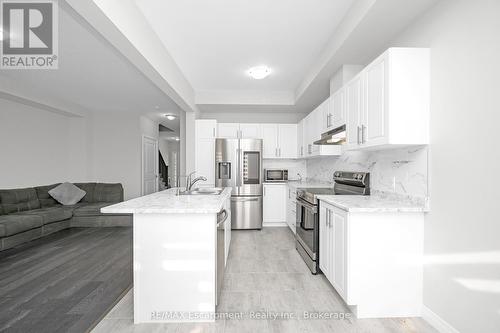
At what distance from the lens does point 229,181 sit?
4875 millimetres

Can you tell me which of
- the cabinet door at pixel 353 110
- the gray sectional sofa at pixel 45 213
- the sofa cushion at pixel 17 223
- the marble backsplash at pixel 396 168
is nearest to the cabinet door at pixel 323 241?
the marble backsplash at pixel 396 168

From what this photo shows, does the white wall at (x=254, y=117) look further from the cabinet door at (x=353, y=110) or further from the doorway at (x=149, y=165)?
the cabinet door at (x=353, y=110)

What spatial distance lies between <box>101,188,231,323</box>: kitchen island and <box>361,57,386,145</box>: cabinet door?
151cm

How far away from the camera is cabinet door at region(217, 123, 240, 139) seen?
17.0 ft

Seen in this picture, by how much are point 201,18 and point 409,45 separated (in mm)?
2014

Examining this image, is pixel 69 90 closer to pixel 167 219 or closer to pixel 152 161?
pixel 152 161

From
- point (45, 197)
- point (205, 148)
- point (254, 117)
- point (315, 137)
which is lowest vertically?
point (45, 197)

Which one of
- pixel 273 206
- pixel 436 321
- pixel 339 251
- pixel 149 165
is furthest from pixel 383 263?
pixel 149 165

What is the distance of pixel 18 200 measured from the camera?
449 cm

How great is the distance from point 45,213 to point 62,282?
96.5 inches

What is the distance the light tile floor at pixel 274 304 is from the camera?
6.26 ft

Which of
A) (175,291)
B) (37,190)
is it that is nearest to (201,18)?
(175,291)

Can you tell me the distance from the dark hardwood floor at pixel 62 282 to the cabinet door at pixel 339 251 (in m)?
2.02

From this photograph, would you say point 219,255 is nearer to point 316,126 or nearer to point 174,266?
point 174,266
